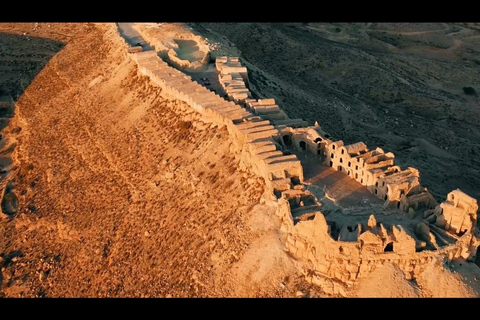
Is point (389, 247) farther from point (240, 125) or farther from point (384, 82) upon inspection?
point (384, 82)

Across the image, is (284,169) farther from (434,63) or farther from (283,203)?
(434,63)

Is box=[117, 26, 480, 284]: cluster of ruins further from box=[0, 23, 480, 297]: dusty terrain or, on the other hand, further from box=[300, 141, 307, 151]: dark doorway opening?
box=[0, 23, 480, 297]: dusty terrain

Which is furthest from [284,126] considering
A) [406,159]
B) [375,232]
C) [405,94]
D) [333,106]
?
[405,94]

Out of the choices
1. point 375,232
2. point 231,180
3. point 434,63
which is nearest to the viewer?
point 375,232

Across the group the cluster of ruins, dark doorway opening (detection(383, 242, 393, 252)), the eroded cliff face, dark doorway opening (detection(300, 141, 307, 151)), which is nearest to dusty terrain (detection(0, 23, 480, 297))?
the eroded cliff face

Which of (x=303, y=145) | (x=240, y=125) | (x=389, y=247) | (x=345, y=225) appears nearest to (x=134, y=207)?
(x=240, y=125)
